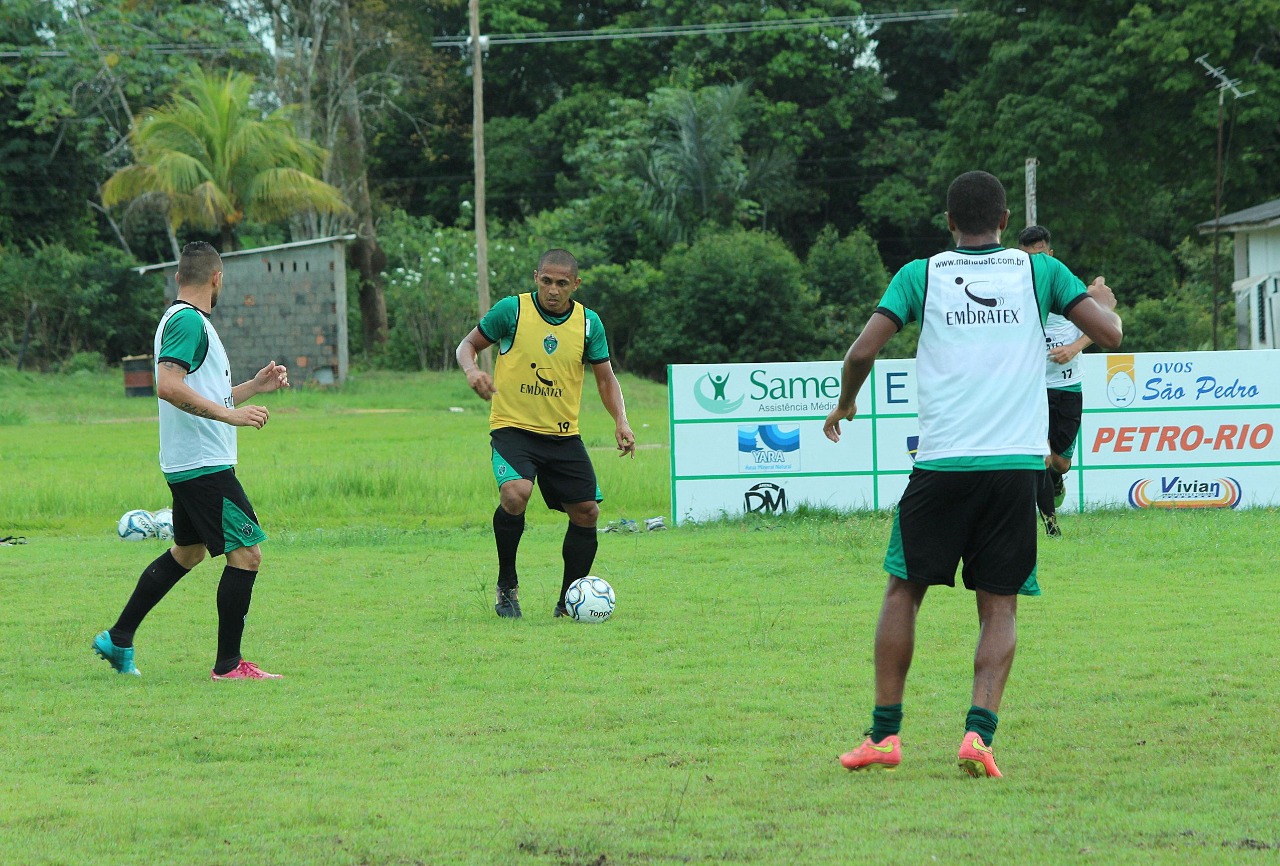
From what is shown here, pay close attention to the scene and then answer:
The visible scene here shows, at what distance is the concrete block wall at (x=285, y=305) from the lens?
1465 inches

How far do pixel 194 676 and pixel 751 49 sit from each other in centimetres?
4827

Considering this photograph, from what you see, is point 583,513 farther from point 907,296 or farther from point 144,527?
point 144,527

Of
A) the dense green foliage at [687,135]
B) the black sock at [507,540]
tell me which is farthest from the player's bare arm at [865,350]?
the dense green foliage at [687,135]

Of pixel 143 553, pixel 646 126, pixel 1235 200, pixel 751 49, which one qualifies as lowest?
pixel 143 553

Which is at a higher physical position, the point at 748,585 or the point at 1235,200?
the point at 1235,200

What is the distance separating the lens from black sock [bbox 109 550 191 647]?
7020 mm

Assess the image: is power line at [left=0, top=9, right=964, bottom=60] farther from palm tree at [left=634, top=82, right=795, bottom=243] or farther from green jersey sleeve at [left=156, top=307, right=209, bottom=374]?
green jersey sleeve at [left=156, top=307, right=209, bottom=374]

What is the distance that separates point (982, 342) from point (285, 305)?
33.9 meters

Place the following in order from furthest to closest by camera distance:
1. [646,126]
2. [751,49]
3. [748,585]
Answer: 1. [751,49]
2. [646,126]
3. [748,585]

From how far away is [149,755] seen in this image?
545cm

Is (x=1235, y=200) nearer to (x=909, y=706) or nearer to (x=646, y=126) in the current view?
(x=646, y=126)

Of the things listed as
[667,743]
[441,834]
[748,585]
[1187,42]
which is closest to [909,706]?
[667,743]

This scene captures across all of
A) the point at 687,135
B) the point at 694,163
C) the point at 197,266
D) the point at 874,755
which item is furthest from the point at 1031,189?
the point at 874,755

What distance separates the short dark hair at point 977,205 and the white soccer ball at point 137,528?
957cm
